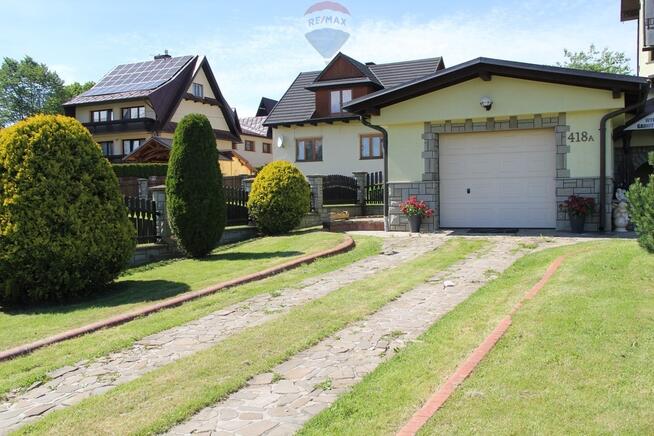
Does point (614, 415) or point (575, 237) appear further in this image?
point (575, 237)

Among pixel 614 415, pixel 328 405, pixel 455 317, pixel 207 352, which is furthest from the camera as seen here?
pixel 455 317

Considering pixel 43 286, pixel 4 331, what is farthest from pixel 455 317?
pixel 43 286

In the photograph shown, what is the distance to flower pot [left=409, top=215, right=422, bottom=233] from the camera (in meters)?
14.6

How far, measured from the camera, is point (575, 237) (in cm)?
1241

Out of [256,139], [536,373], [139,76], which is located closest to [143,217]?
[536,373]

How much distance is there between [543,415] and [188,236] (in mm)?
9909

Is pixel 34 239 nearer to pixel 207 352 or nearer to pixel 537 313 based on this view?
pixel 207 352

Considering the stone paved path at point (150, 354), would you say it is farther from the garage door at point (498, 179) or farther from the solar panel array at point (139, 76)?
the solar panel array at point (139, 76)

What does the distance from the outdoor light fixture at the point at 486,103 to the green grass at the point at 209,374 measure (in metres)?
7.11

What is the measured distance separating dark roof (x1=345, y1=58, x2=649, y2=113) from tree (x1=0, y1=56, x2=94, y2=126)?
6169 centimetres

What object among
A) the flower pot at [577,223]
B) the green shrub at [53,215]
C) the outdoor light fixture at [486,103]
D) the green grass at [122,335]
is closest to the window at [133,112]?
the outdoor light fixture at [486,103]

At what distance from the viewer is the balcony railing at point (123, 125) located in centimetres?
4006

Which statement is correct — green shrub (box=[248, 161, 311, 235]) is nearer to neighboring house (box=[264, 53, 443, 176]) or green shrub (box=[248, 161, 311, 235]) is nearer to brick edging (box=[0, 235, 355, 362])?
brick edging (box=[0, 235, 355, 362])

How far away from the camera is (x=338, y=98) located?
32.5 meters
